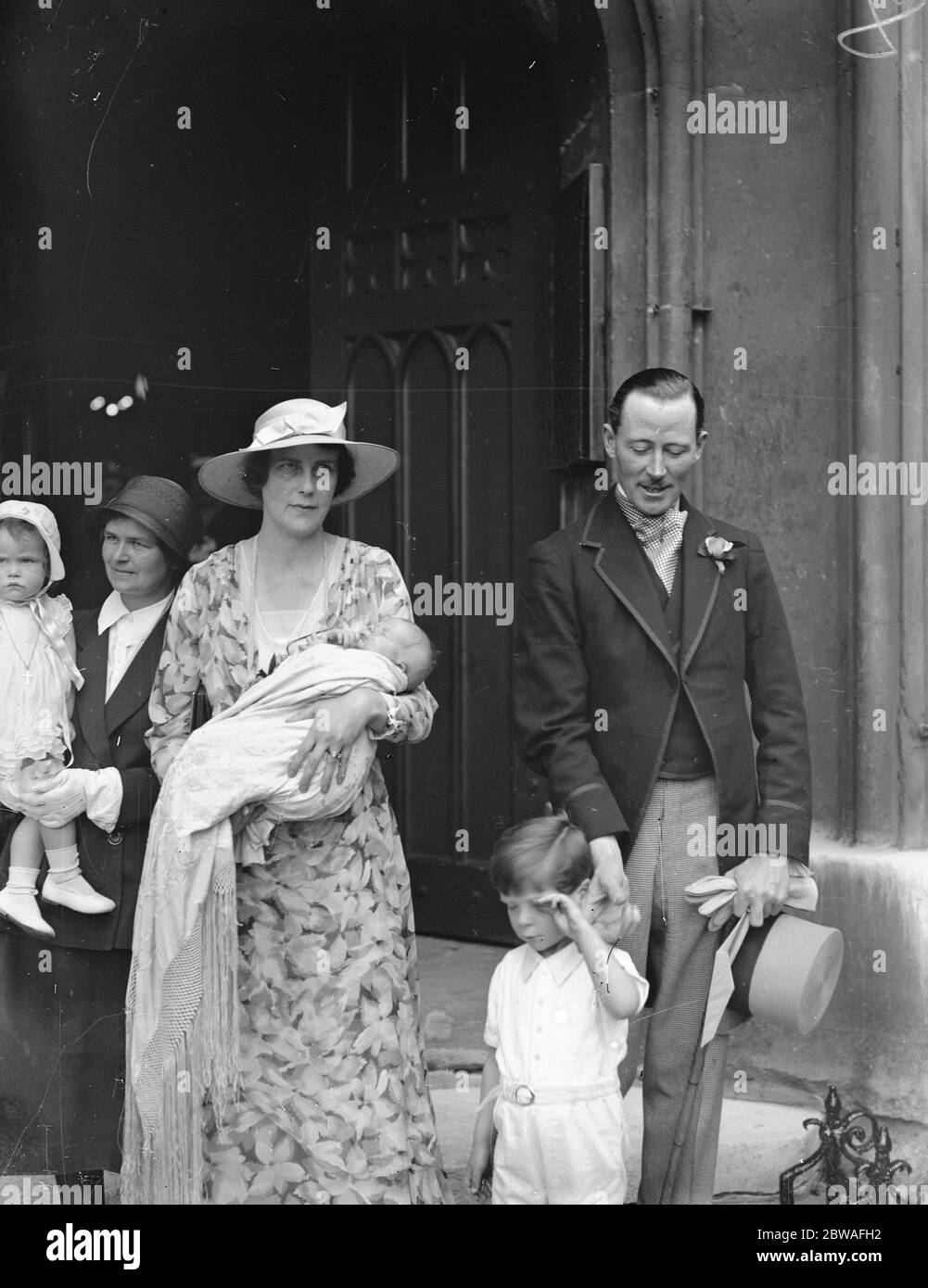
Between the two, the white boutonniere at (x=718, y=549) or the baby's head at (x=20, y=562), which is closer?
the white boutonniere at (x=718, y=549)

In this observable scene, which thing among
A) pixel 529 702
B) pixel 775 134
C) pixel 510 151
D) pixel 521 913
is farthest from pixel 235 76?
pixel 521 913

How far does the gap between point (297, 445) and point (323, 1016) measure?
1.36 metres

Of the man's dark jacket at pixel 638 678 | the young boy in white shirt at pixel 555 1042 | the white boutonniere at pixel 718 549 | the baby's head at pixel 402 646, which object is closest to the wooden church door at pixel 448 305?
the baby's head at pixel 402 646

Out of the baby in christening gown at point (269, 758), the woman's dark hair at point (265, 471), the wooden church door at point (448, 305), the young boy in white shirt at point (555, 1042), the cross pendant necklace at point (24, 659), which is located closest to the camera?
the young boy in white shirt at point (555, 1042)

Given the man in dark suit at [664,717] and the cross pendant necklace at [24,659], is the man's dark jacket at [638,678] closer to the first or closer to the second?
the man in dark suit at [664,717]

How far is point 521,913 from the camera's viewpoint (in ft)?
12.4

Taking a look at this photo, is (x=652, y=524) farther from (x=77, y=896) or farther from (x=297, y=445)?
(x=77, y=896)

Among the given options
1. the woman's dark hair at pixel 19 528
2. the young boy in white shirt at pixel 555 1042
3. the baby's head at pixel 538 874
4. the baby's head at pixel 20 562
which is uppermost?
the woman's dark hair at pixel 19 528

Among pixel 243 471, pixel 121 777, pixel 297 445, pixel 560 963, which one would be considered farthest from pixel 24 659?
pixel 560 963

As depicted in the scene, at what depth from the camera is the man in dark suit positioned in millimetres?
3982

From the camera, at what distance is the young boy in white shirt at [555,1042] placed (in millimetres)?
3707

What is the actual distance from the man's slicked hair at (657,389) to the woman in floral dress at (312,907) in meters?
0.63
